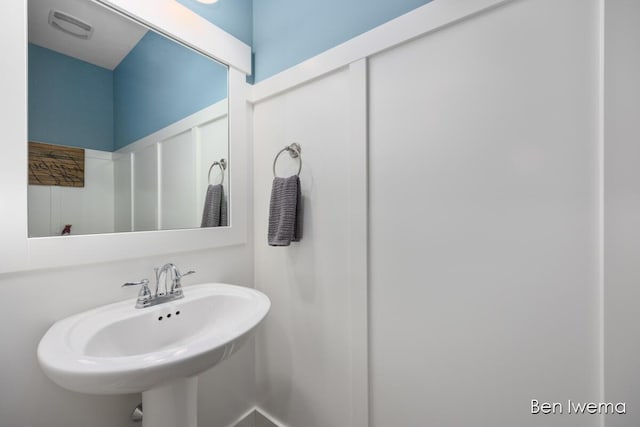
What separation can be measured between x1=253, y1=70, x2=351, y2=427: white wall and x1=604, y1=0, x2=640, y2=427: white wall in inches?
28.3

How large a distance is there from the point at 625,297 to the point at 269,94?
4.62 ft

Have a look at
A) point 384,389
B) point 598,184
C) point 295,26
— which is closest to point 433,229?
point 598,184

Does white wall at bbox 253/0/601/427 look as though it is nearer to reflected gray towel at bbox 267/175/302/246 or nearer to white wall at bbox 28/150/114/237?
reflected gray towel at bbox 267/175/302/246

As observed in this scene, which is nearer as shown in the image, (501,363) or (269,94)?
(501,363)

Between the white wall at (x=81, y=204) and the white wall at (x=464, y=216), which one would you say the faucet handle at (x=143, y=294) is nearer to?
the white wall at (x=81, y=204)

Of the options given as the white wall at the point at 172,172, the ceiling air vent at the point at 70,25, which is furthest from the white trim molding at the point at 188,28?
the white wall at the point at 172,172

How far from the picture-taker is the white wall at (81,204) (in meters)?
0.76

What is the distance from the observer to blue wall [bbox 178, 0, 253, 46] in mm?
1157

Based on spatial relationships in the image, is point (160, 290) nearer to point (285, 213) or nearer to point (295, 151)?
point (285, 213)

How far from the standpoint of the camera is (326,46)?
108cm

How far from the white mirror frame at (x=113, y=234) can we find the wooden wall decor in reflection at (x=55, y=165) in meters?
0.03

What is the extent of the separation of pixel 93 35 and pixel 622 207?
1644 millimetres

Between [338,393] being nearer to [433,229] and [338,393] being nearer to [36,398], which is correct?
[433,229]

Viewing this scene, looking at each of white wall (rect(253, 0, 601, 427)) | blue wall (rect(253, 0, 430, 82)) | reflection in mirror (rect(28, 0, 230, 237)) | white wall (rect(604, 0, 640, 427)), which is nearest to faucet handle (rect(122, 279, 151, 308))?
reflection in mirror (rect(28, 0, 230, 237))
